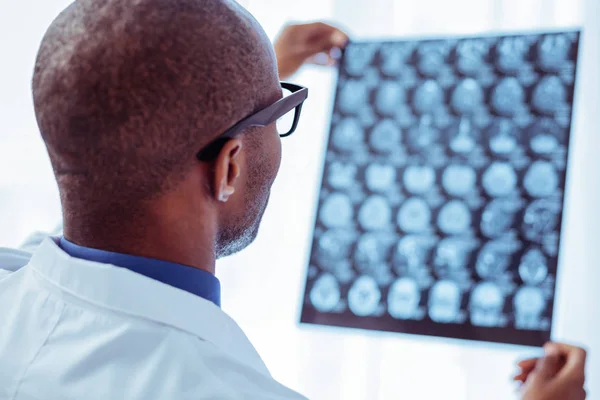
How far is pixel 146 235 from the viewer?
2.86 feet

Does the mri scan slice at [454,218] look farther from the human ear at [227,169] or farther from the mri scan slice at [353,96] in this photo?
the human ear at [227,169]

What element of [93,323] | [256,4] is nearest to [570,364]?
[93,323]

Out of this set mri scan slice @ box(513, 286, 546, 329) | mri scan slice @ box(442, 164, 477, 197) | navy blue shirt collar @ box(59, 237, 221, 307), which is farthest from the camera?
mri scan slice @ box(442, 164, 477, 197)

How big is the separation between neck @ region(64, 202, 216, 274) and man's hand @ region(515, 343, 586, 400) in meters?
0.54

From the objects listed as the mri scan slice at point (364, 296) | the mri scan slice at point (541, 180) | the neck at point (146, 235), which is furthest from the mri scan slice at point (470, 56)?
the neck at point (146, 235)

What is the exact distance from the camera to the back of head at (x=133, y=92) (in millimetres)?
820

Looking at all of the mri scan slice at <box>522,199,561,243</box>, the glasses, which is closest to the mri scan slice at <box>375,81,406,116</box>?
the mri scan slice at <box>522,199,561,243</box>

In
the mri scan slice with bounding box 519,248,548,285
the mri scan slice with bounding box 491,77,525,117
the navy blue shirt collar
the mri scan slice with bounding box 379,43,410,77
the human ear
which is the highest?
the mri scan slice with bounding box 379,43,410,77

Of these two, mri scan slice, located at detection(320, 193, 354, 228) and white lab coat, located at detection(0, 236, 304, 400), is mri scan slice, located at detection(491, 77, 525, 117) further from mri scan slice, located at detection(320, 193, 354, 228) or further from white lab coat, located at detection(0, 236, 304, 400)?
white lab coat, located at detection(0, 236, 304, 400)

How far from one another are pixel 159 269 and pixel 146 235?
1.7 inches

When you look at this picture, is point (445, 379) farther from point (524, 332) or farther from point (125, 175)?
point (125, 175)

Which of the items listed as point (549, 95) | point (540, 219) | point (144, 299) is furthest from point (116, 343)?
point (549, 95)

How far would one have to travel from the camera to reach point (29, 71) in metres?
1.99

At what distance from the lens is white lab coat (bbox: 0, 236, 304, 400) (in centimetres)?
74
